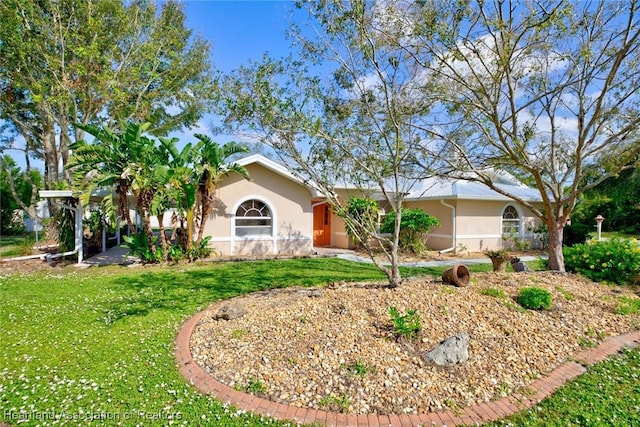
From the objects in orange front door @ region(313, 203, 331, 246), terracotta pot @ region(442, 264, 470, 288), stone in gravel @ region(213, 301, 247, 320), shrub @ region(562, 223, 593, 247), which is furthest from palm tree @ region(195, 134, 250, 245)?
shrub @ region(562, 223, 593, 247)

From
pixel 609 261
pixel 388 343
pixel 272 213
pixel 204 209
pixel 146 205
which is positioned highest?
pixel 146 205

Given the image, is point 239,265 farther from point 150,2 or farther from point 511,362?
point 150,2

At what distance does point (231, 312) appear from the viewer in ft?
19.7

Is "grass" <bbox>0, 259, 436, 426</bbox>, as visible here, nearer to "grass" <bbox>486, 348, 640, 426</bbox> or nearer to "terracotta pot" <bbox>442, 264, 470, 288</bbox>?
"terracotta pot" <bbox>442, 264, 470, 288</bbox>

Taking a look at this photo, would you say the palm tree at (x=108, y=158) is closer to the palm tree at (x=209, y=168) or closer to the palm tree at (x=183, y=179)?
the palm tree at (x=183, y=179)

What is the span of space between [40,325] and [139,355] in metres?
2.72

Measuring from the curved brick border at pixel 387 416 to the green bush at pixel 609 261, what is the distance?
5.35m

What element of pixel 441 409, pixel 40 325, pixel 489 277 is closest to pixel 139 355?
pixel 40 325

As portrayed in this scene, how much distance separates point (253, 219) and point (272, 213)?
88cm

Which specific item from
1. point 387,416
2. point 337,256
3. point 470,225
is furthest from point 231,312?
point 470,225

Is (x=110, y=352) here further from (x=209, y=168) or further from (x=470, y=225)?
(x=470, y=225)

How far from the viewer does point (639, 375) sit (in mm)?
4320

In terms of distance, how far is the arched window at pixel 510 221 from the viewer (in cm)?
1736

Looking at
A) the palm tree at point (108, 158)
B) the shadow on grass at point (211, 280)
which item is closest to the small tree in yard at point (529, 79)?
the shadow on grass at point (211, 280)
